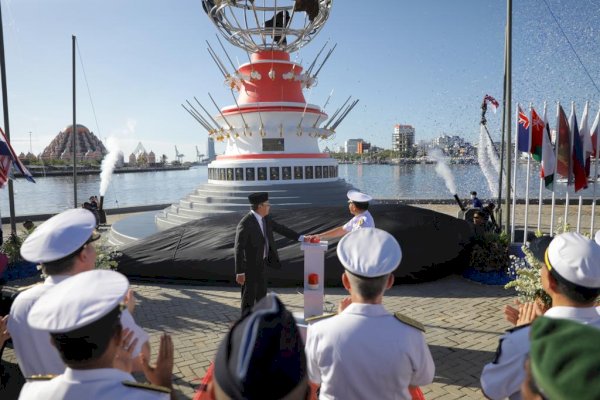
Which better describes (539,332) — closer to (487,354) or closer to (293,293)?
(487,354)

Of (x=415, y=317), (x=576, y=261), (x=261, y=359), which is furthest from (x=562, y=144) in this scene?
(x=261, y=359)

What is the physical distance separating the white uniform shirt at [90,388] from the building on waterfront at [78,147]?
133655 millimetres

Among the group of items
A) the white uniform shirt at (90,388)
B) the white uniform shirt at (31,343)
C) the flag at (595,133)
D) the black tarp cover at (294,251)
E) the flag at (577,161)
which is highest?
the flag at (595,133)

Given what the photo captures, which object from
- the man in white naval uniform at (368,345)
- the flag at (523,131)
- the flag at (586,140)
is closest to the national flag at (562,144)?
the flag at (586,140)

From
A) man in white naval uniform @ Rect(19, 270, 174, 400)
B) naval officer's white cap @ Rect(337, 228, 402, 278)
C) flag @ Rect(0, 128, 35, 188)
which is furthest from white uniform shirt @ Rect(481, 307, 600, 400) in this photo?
flag @ Rect(0, 128, 35, 188)

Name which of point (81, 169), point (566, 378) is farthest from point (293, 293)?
point (81, 169)

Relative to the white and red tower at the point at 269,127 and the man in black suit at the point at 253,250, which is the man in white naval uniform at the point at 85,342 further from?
the white and red tower at the point at 269,127

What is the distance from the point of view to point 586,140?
8.74 m

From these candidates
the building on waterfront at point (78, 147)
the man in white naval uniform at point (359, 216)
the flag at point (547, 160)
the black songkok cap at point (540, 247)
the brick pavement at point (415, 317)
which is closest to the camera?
the black songkok cap at point (540, 247)

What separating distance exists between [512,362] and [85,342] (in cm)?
205

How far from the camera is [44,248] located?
254cm

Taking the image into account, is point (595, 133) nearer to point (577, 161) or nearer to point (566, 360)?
point (577, 161)

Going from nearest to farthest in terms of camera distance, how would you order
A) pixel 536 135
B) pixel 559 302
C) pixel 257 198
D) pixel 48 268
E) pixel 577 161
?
pixel 559 302 → pixel 48 268 → pixel 257 198 → pixel 577 161 → pixel 536 135

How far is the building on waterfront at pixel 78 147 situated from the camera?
121 metres
